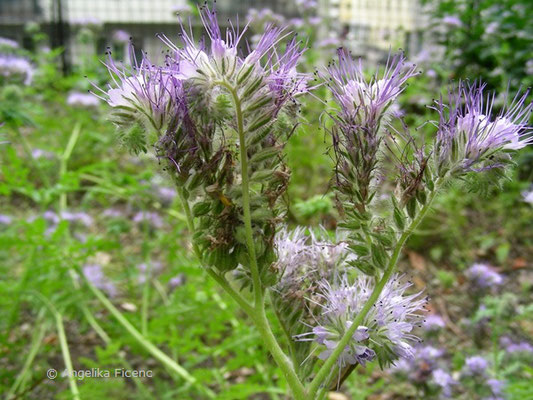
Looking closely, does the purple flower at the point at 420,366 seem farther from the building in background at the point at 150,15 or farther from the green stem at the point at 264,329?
the building in background at the point at 150,15

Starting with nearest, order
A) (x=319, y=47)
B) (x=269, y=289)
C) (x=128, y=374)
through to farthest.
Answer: (x=269, y=289)
(x=128, y=374)
(x=319, y=47)

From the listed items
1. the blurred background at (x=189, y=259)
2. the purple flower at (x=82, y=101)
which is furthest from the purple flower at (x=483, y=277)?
the purple flower at (x=82, y=101)

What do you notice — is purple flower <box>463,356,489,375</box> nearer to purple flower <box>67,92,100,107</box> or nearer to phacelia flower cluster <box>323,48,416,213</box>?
phacelia flower cluster <box>323,48,416,213</box>

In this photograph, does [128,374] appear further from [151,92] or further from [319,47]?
[319,47]

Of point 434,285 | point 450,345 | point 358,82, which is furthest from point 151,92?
point 434,285

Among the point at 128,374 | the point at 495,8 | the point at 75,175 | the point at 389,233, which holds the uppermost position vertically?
the point at 495,8

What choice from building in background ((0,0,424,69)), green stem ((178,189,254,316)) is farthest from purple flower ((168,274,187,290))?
building in background ((0,0,424,69))

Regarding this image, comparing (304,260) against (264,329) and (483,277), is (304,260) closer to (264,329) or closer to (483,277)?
(264,329)

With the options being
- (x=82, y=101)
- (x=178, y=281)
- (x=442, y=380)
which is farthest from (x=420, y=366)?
(x=82, y=101)
